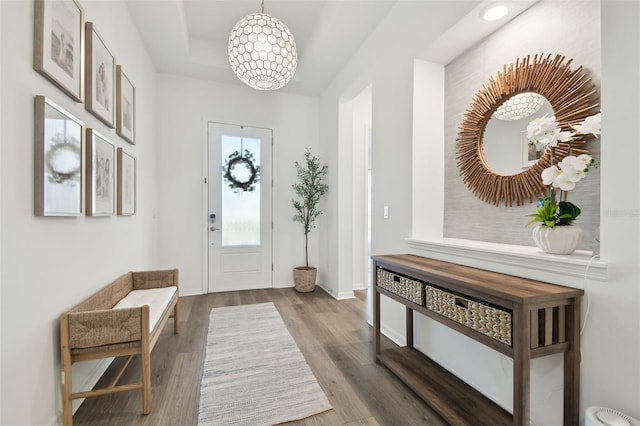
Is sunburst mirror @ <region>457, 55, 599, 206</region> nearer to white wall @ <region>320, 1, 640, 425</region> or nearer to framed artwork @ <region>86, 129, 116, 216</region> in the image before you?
white wall @ <region>320, 1, 640, 425</region>

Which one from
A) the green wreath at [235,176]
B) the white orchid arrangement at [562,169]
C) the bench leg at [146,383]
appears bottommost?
the bench leg at [146,383]

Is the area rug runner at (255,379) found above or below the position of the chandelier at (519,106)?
below

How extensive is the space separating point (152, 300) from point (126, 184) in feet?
3.56

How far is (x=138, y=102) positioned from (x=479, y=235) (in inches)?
138

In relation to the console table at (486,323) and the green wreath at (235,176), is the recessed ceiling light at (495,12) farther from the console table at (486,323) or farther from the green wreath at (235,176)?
the green wreath at (235,176)

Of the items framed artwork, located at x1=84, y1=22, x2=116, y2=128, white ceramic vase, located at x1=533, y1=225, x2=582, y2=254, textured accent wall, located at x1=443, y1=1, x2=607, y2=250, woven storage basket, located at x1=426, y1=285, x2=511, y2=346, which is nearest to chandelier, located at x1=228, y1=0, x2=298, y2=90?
framed artwork, located at x1=84, y1=22, x2=116, y2=128

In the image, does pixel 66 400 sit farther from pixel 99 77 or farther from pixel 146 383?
pixel 99 77

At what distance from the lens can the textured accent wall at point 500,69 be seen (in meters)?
1.43

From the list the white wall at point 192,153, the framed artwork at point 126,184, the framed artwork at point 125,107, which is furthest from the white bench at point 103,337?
the white wall at point 192,153

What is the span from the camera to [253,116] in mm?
4250

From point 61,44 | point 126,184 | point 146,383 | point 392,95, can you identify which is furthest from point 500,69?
point 126,184

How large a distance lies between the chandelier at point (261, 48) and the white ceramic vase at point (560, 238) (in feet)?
7.02

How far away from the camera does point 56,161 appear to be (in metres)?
1.46

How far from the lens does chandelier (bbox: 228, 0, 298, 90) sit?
2.17 meters
